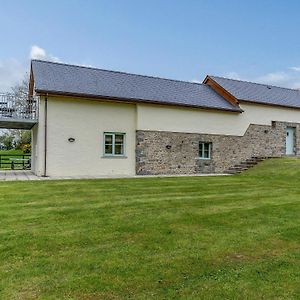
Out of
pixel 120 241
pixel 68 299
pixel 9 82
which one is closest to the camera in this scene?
pixel 68 299

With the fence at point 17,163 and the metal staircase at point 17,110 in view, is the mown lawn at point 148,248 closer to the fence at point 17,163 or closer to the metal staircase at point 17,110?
the metal staircase at point 17,110

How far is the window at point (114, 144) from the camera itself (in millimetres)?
17547

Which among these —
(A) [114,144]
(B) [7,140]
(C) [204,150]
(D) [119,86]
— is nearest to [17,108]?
(A) [114,144]

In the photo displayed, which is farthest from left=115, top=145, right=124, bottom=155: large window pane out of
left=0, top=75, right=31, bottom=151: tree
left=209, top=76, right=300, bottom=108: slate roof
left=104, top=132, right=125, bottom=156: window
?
left=0, top=75, right=31, bottom=151: tree

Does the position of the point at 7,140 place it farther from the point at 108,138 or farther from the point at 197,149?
the point at 197,149

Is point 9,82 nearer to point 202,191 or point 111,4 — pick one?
point 111,4

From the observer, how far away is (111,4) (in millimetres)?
17375

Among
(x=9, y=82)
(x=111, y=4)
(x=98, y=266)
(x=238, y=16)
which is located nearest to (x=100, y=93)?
(x=111, y=4)

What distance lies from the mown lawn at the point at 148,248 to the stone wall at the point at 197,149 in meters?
9.13

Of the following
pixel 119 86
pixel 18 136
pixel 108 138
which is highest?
pixel 119 86

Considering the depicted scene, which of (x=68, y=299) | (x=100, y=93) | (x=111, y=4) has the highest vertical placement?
(x=111, y=4)

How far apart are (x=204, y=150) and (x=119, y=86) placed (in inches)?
249

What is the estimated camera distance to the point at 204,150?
798 inches

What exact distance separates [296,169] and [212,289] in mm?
15429
